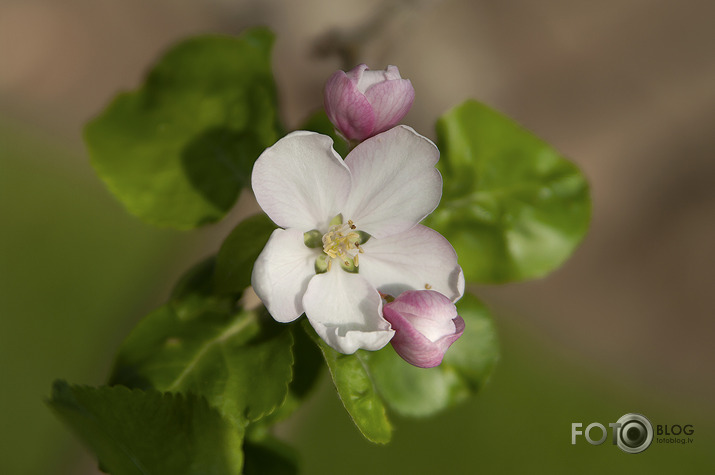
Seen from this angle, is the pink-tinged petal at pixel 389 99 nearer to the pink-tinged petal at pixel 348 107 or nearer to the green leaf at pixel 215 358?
the pink-tinged petal at pixel 348 107

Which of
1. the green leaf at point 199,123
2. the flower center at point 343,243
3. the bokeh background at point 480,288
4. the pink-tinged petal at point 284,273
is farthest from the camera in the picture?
the bokeh background at point 480,288

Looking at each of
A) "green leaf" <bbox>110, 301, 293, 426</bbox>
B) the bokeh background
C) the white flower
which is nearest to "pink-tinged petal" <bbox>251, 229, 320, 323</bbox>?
the white flower

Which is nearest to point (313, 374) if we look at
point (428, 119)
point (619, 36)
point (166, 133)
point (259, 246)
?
point (259, 246)

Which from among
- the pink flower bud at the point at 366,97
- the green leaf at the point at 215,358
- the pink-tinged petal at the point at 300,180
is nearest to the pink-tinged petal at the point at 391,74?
the pink flower bud at the point at 366,97

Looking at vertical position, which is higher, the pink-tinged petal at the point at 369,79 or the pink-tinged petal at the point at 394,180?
the pink-tinged petal at the point at 369,79

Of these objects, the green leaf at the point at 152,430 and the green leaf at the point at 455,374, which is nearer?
the green leaf at the point at 152,430

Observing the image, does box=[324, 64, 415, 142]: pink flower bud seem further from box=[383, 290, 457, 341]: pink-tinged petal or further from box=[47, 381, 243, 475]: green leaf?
box=[47, 381, 243, 475]: green leaf

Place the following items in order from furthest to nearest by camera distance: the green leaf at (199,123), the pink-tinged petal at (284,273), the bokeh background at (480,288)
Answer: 1. the bokeh background at (480,288)
2. the green leaf at (199,123)
3. the pink-tinged petal at (284,273)
